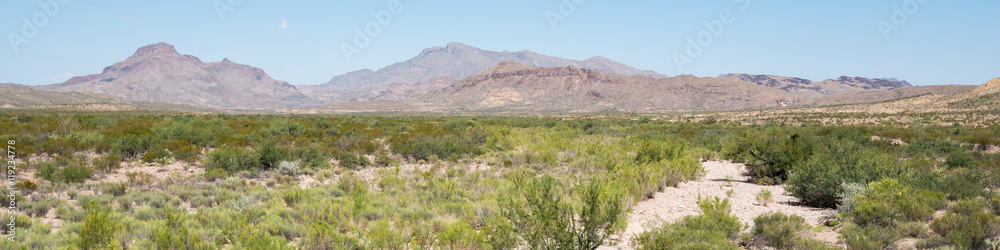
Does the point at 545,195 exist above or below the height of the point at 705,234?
above

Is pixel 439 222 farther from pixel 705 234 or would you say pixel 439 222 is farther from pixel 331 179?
pixel 331 179

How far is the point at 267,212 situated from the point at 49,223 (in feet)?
9.65

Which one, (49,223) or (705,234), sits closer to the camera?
(705,234)

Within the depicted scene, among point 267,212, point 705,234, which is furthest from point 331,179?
point 705,234

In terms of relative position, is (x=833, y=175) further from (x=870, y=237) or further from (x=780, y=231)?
(x=780, y=231)

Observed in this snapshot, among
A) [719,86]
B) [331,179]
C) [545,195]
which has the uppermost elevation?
[719,86]

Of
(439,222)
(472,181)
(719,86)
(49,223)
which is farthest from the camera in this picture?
(719,86)

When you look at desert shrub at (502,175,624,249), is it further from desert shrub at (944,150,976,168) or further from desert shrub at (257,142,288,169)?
desert shrub at (944,150,976,168)

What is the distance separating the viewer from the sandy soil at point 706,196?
6.98m

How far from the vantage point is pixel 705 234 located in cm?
561

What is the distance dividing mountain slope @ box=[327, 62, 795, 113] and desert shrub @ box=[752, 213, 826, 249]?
125 m

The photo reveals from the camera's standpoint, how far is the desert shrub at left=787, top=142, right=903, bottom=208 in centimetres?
826

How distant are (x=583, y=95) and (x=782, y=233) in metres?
158

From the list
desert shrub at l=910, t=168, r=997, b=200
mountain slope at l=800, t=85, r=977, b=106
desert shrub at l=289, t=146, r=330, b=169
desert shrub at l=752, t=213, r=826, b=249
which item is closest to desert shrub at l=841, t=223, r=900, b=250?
desert shrub at l=752, t=213, r=826, b=249
